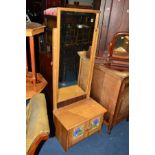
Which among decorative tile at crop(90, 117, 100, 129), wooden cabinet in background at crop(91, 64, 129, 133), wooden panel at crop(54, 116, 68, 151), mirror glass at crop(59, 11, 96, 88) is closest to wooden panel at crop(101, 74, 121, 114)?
wooden cabinet in background at crop(91, 64, 129, 133)

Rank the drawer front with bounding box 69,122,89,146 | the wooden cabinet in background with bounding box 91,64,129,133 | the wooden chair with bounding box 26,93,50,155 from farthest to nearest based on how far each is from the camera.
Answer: the wooden cabinet in background with bounding box 91,64,129,133
the drawer front with bounding box 69,122,89,146
the wooden chair with bounding box 26,93,50,155

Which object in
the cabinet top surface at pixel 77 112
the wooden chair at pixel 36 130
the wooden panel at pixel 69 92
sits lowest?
the cabinet top surface at pixel 77 112

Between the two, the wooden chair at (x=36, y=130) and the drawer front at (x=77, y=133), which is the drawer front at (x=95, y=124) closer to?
the drawer front at (x=77, y=133)

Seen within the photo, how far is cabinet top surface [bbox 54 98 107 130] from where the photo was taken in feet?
5.47

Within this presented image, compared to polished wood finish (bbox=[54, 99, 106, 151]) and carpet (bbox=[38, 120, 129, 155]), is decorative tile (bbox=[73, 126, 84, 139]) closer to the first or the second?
polished wood finish (bbox=[54, 99, 106, 151])

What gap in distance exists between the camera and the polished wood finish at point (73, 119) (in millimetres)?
1656

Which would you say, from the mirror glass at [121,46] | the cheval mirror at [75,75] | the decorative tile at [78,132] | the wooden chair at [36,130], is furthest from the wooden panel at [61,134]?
the mirror glass at [121,46]

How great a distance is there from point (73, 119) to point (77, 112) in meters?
0.13
